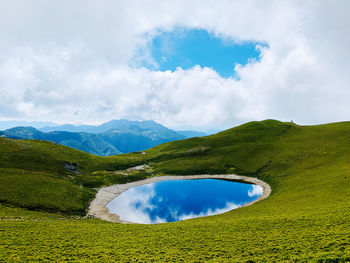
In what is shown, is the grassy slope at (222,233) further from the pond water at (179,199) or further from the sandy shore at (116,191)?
the pond water at (179,199)

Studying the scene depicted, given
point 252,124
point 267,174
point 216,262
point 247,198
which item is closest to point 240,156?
point 267,174

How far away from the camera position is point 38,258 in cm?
2356

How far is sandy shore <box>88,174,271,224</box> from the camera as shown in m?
55.5

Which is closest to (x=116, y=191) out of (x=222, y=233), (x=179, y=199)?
(x=179, y=199)

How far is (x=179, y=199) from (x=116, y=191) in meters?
28.2

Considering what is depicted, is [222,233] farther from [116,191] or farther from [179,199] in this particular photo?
[116,191]

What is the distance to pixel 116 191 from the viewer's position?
78.4 metres

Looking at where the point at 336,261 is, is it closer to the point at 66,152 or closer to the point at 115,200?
the point at 115,200

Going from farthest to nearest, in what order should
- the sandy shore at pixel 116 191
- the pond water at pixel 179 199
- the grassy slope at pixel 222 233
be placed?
the pond water at pixel 179 199
the sandy shore at pixel 116 191
the grassy slope at pixel 222 233

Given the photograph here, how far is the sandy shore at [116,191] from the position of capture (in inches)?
2186

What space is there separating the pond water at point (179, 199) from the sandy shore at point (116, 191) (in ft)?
7.37

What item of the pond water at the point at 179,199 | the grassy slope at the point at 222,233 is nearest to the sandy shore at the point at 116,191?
the pond water at the point at 179,199

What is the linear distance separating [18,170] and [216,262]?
258 feet

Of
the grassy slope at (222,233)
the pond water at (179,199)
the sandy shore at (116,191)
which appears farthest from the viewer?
the pond water at (179,199)
